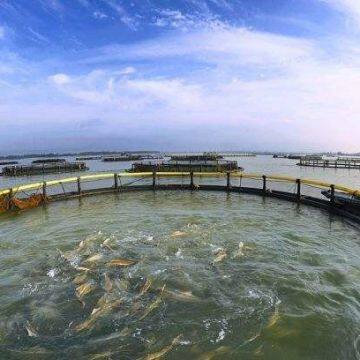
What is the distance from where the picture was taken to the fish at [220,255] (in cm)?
1084

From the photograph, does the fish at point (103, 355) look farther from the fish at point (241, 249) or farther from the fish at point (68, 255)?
the fish at point (241, 249)

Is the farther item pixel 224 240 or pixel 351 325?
pixel 224 240

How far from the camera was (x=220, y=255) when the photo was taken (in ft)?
36.7

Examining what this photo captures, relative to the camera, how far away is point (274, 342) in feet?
21.7

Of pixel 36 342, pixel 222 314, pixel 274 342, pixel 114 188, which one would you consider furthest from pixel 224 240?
pixel 114 188

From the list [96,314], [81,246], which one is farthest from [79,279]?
[81,246]

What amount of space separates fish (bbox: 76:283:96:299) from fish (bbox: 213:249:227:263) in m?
3.80

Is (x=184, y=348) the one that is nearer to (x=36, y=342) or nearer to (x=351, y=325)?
(x=36, y=342)

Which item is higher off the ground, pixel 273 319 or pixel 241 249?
pixel 241 249

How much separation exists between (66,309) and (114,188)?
19.5 m

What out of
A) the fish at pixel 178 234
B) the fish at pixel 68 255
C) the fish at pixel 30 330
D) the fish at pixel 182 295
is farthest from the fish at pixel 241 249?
the fish at pixel 30 330

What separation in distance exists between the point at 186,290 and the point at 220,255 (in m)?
2.71

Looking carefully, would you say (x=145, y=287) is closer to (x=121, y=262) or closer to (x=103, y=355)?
(x=121, y=262)

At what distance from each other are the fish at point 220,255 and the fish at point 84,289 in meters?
3.80
